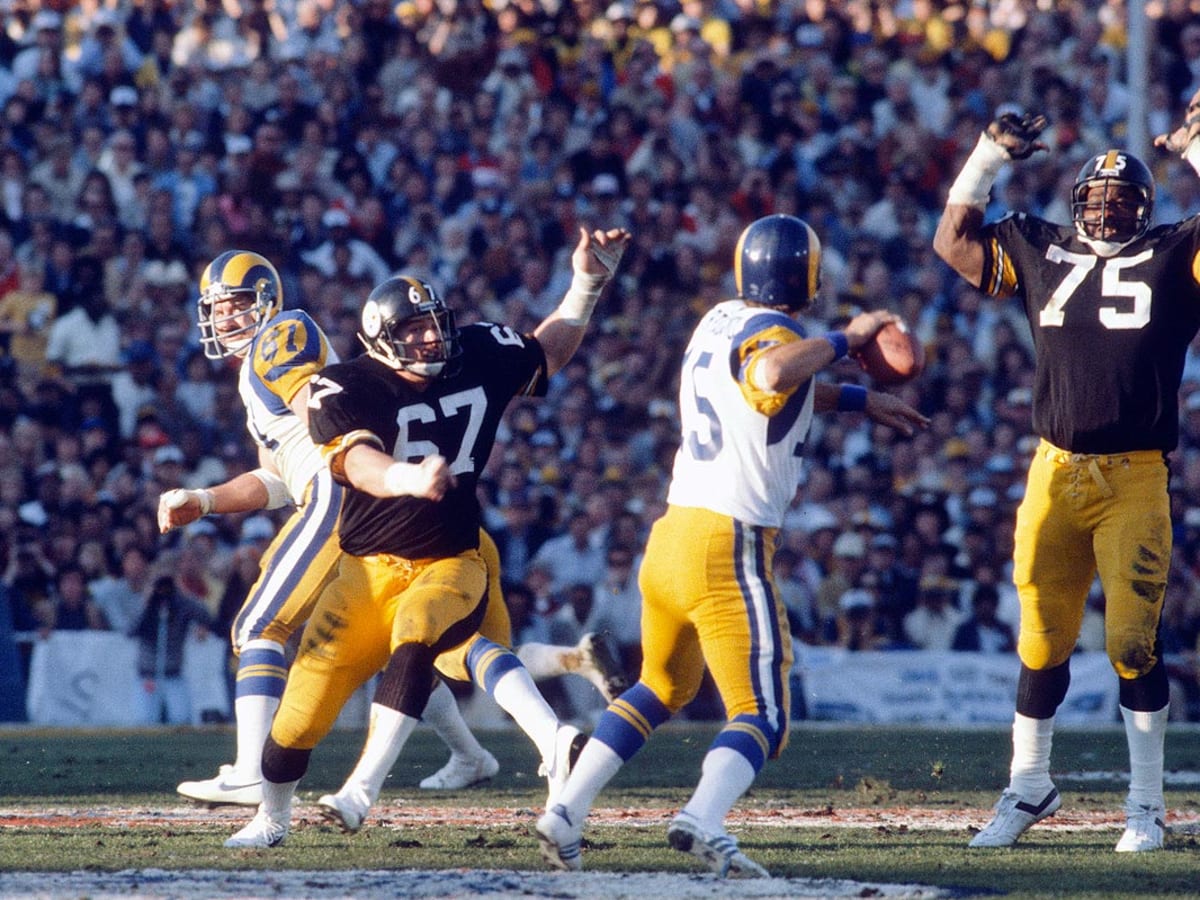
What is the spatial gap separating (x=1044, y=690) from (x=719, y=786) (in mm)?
1719

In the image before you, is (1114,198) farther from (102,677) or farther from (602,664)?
(102,677)

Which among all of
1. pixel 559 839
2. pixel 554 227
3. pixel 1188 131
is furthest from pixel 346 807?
pixel 554 227

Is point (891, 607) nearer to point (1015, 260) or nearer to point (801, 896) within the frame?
point (1015, 260)

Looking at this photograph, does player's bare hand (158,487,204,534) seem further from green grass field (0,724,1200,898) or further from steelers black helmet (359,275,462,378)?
steelers black helmet (359,275,462,378)

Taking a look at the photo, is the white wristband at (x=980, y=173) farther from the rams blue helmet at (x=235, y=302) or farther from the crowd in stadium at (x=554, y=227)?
the crowd in stadium at (x=554, y=227)

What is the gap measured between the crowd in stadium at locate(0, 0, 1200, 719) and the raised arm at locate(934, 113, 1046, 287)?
6.25 meters

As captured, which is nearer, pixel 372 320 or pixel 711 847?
pixel 711 847

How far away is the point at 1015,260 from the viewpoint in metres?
6.75

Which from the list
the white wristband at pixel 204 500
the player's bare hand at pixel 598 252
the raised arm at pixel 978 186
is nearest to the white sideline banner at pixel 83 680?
the white wristband at pixel 204 500

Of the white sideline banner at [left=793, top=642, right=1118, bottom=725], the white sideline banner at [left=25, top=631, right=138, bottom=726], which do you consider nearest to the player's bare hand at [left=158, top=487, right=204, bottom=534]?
the white sideline banner at [left=25, top=631, right=138, bottom=726]

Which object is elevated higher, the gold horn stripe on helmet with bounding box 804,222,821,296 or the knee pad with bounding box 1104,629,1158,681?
the gold horn stripe on helmet with bounding box 804,222,821,296

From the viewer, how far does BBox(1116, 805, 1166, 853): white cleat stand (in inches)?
242

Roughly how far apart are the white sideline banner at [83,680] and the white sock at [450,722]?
4.92 m

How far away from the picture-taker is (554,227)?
52.3 ft
